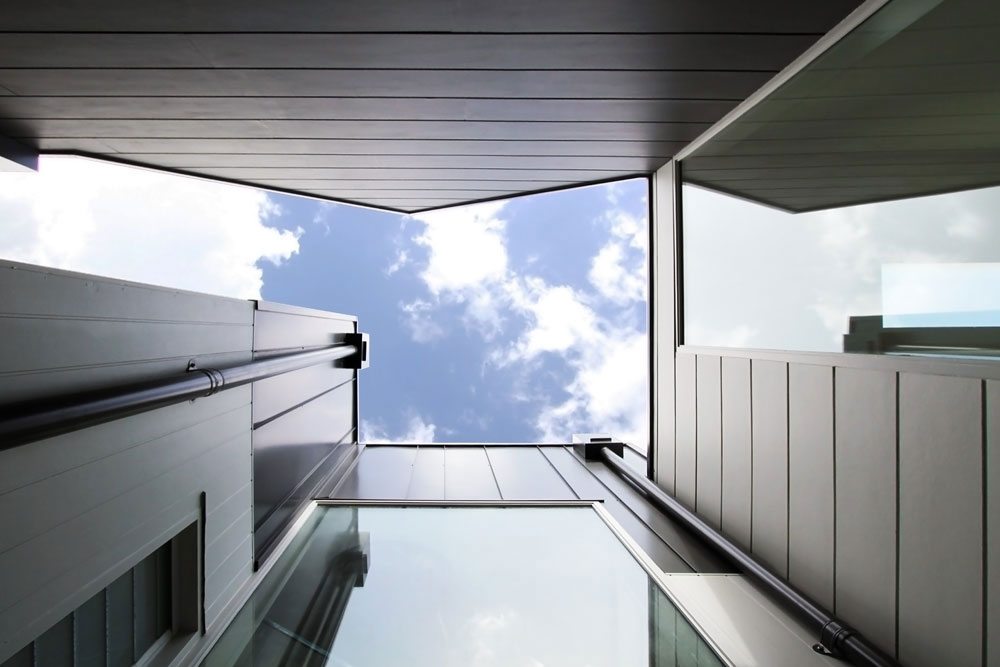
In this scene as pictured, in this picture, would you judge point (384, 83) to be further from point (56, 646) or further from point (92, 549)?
point (56, 646)

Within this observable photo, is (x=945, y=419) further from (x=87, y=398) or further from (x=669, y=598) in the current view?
(x=87, y=398)

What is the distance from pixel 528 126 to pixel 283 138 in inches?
60.9

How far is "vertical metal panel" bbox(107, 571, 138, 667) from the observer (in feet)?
5.00

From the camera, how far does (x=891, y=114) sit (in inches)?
75.4

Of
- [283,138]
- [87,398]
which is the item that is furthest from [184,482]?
[283,138]

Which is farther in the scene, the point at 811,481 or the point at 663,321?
the point at 663,321

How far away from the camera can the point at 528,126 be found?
3.18 meters

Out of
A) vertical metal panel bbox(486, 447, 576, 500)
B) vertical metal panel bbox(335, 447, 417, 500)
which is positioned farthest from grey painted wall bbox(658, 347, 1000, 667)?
vertical metal panel bbox(335, 447, 417, 500)

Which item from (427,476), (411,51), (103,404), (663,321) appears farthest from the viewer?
(427,476)

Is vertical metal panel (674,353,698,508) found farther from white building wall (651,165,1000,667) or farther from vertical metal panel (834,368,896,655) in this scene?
vertical metal panel (834,368,896,655)

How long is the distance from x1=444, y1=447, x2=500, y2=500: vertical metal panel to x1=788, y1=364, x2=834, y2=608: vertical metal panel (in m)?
1.81

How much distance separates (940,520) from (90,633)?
7.97 feet

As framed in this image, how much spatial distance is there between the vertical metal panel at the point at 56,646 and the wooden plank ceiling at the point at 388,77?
2.11 meters

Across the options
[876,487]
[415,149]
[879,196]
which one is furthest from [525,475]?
[879,196]
